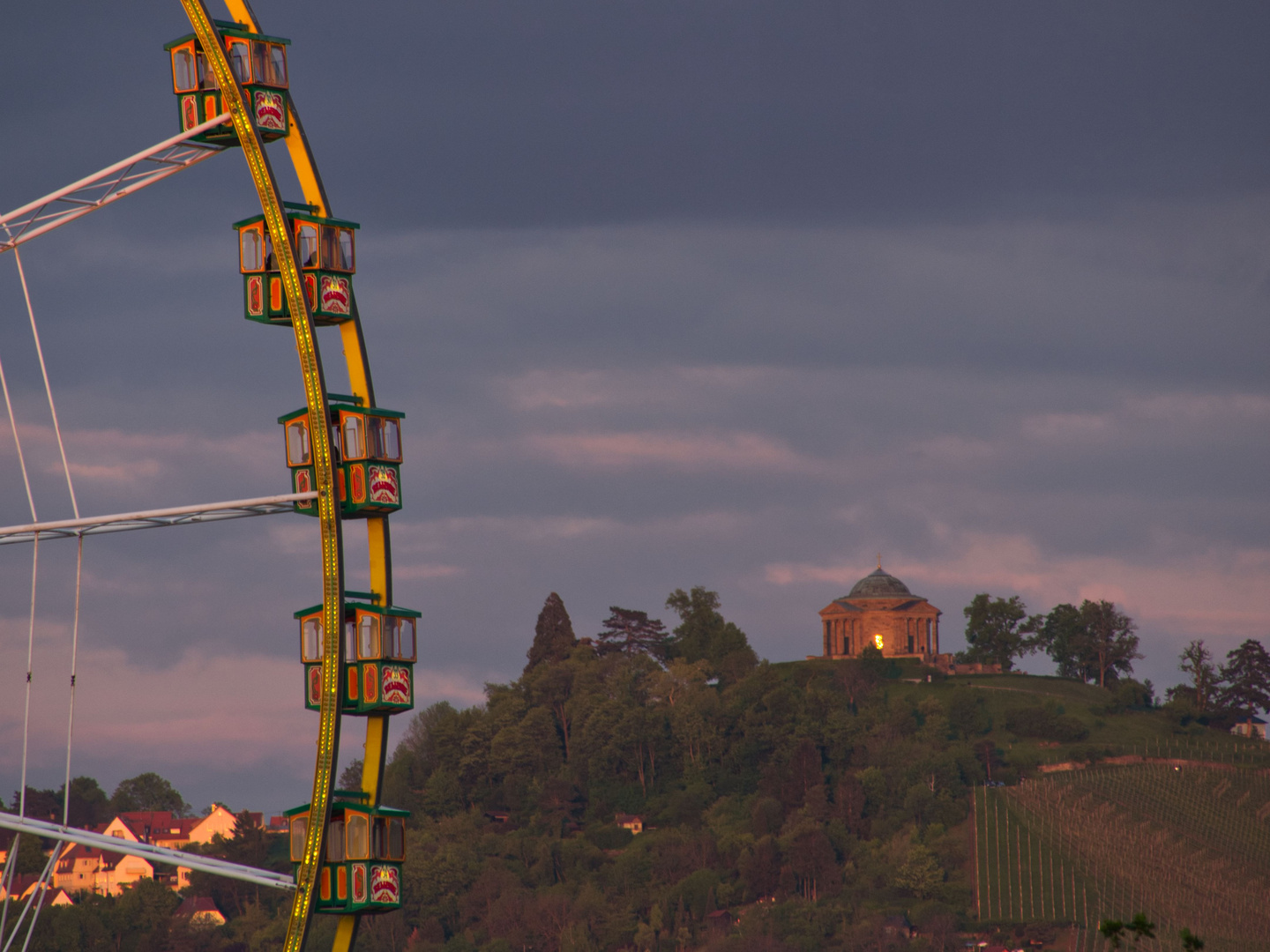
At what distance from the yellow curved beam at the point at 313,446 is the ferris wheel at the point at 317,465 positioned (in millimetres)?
32

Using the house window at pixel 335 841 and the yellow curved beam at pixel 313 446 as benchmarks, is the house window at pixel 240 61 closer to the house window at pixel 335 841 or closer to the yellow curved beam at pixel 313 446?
the yellow curved beam at pixel 313 446

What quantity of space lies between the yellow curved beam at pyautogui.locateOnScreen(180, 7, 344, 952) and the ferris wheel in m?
0.03

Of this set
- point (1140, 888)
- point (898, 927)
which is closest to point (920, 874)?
point (898, 927)

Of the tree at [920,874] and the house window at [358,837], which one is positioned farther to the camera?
the tree at [920,874]

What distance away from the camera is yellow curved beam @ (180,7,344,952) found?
3684 cm

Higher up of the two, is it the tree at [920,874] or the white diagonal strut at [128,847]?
the white diagonal strut at [128,847]

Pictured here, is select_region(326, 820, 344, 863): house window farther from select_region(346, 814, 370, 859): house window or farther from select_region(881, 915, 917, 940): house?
select_region(881, 915, 917, 940): house

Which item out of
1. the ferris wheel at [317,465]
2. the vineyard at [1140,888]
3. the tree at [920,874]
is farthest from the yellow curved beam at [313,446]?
the tree at [920,874]

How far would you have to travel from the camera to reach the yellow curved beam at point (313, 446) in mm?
36844

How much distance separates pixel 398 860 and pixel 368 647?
4.16 metres

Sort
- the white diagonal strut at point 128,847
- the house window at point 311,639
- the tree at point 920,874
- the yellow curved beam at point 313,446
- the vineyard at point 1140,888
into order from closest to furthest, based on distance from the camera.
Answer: the white diagonal strut at point 128,847
the yellow curved beam at point 313,446
the house window at point 311,639
the vineyard at point 1140,888
the tree at point 920,874

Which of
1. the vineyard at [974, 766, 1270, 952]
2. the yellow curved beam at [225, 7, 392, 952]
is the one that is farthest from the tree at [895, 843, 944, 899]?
the yellow curved beam at [225, 7, 392, 952]

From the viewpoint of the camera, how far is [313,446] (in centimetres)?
3803

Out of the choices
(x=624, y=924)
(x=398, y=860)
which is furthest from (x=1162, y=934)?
(x=398, y=860)
